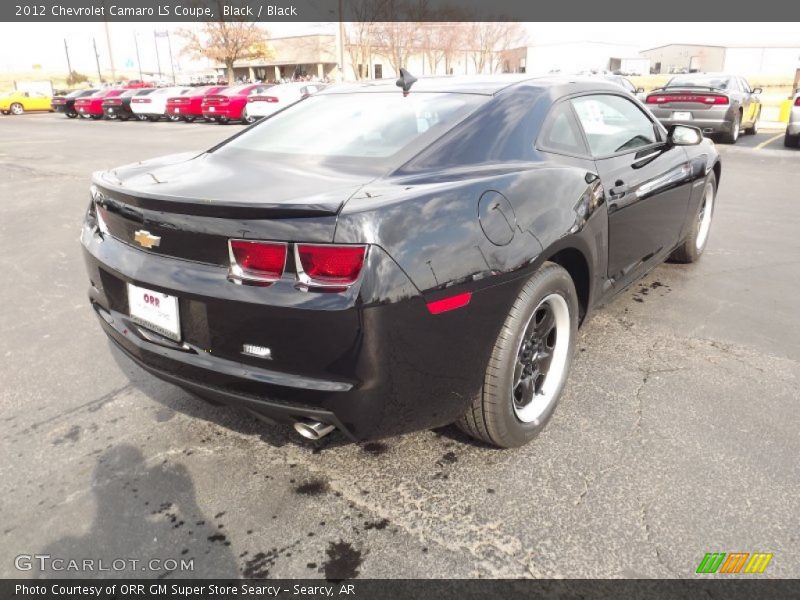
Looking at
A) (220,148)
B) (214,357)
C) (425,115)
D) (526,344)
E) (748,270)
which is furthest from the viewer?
(748,270)

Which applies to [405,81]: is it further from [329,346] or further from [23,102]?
[23,102]

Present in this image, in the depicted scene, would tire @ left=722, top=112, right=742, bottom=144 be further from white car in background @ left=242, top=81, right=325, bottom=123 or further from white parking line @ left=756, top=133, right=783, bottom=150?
white car in background @ left=242, top=81, right=325, bottom=123

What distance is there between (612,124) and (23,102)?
40.1 m

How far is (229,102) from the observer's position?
72.5 ft

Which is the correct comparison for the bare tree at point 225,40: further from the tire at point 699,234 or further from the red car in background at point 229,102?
the tire at point 699,234

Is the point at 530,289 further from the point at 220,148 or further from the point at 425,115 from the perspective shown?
the point at 220,148

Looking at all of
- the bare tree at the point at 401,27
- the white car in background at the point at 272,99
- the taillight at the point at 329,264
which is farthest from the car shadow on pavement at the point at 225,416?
the bare tree at the point at 401,27

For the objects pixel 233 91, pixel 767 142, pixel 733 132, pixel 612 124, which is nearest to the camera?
pixel 612 124

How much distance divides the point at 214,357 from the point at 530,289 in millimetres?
1211

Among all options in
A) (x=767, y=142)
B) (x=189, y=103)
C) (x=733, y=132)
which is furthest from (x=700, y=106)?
(x=189, y=103)

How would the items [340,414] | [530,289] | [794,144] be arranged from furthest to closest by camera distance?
[794,144] → [530,289] → [340,414]

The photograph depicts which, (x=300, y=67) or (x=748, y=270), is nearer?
(x=748, y=270)

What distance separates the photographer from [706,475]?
2381 millimetres

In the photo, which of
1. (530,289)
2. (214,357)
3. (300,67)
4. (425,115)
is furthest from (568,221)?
(300,67)
